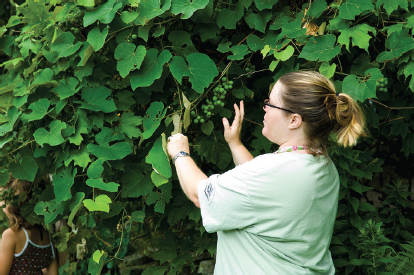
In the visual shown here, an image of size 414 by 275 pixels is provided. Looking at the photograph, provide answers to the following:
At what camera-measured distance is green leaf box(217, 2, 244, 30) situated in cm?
190

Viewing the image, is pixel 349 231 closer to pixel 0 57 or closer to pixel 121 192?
pixel 121 192

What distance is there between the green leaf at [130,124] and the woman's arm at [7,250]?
1.43 m

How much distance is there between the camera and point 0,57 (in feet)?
11.2

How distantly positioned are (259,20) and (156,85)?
0.63 meters

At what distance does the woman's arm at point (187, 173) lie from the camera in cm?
146

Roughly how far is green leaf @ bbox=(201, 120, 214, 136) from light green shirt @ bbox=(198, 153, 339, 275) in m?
0.61

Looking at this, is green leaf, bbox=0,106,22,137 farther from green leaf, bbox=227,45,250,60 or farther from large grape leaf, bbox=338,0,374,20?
large grape leaf, bbox=338,0,374,20

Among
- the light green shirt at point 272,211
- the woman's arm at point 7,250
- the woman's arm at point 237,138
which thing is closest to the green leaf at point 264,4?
the woman's arm at point 237,138

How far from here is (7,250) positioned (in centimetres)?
266

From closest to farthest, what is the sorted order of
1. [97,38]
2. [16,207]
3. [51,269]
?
[97,38] → [16,207] → [51,269]

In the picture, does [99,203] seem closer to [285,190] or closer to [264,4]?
[285,190]

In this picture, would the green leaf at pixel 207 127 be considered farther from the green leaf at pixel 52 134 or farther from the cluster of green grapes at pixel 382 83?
the cluster of green grapes at pixel 382 83

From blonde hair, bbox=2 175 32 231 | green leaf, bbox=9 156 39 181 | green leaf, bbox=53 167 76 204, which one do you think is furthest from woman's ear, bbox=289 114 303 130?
blonde hair, bbox=2 175 32 231

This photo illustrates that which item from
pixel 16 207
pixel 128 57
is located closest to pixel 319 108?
pixel 128 57
